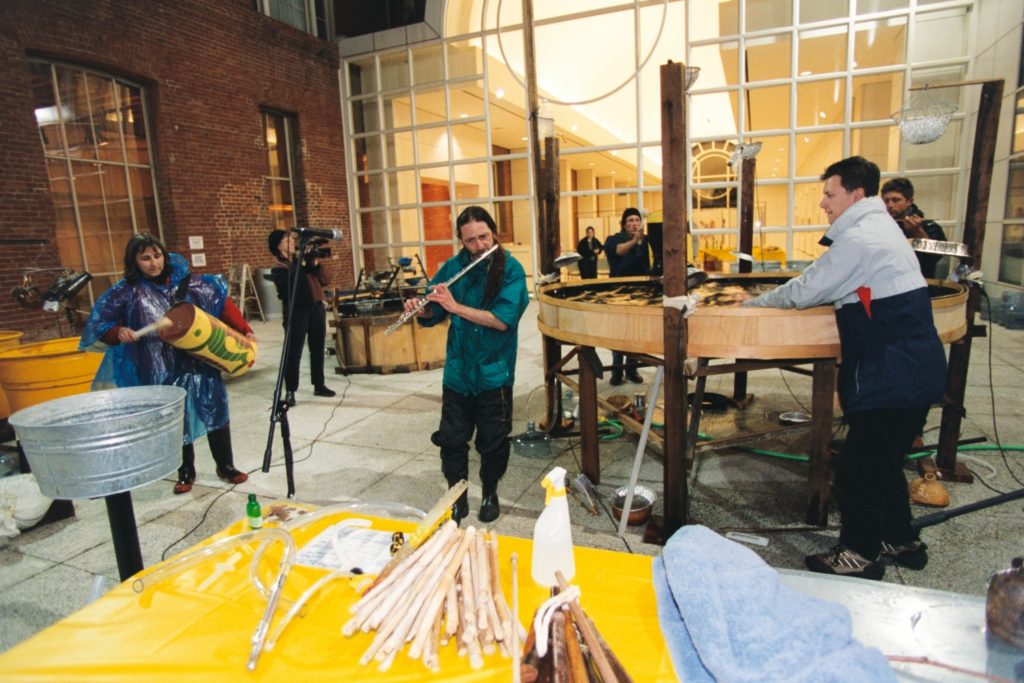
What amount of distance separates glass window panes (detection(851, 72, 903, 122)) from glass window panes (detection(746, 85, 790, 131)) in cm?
112

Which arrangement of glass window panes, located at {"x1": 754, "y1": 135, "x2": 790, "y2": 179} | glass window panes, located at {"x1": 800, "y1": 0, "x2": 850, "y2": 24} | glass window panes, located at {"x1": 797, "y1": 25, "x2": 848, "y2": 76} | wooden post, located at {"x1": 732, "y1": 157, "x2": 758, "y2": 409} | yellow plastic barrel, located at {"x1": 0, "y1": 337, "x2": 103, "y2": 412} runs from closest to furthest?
1. yellow plastic barrel, located at {"x1": 0, "y1": 337, "x2": 103, "y2": 412}
2. wooden post, located at {"x1": 732, "y1": 157, "x2": 758, "y2": 409}
3. glass window panes, located at {"x1": 800, "y1": 0, "x2": 850, "y2": 24}
4. glass window panes, located at {"x1": 797, "y1": 25, "x2": 848, "y2": 76}
5. glass window panes, located at {"x1": 754, "y1": 135, "x2": 790, "y2": 179}

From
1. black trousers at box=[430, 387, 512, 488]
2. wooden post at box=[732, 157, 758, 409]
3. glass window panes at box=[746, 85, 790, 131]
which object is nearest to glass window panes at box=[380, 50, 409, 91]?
glass window panes at box=[746, 85, 790, 131]

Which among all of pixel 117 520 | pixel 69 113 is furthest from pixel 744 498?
pixel 69 113

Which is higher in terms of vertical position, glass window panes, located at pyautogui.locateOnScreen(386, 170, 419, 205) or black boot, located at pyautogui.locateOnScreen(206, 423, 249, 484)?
glass window panes, located at pyautogui.locateOnScreen(386, 170, 419, 205)

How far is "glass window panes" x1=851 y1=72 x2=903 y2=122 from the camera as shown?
355 inches

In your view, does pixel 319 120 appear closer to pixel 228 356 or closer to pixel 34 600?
pixel 228 356

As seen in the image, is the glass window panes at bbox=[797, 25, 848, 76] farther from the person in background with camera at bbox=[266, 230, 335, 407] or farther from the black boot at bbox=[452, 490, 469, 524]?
the black boot at bbox=[452, 490, 469, 524]

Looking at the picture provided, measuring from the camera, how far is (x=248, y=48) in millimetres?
10602

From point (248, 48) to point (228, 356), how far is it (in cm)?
974

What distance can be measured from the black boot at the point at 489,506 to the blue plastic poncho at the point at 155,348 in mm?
1800

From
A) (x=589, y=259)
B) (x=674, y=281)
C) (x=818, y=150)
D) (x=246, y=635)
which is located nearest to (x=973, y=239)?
(x=674, y=281)

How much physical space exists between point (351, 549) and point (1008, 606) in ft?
5.23

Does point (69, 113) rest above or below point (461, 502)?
above

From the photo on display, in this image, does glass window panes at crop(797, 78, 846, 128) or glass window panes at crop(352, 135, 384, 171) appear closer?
glass window panes at crop(797, 78, 846, 128)
